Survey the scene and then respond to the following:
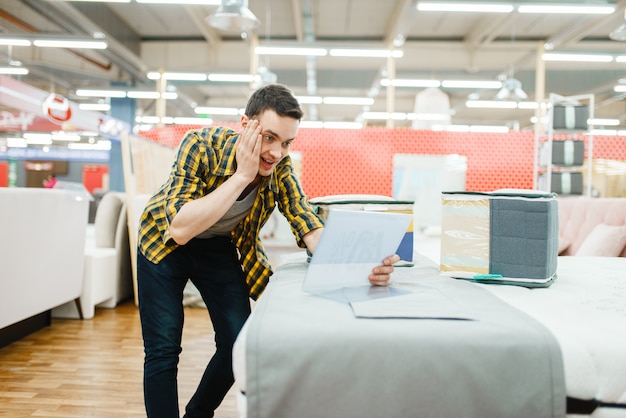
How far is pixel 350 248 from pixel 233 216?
1.61 ft

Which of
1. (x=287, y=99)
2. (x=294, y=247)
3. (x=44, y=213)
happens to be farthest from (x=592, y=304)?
(x=294, y=247)

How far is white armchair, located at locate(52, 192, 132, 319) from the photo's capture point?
3.74 metres

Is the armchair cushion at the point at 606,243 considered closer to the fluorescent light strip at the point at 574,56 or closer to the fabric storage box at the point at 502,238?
the fabric storage box at the point at 502,238

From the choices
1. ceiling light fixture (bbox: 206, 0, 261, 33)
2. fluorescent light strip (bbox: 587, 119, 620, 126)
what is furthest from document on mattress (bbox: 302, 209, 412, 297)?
fluorescent light strip (bbox: 587, 119, 620, 126)

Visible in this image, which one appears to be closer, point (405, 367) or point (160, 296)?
point (405, 367)

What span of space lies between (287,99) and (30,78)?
46.8 ft

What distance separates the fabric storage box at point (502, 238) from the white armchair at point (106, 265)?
3.10m

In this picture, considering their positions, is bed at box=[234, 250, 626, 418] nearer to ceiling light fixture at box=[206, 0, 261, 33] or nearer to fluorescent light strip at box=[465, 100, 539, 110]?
ceiling light fixture at box=[206, 0, 261, 33]

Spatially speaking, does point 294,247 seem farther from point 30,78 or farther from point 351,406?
point 30,78

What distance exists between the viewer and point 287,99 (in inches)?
53.5

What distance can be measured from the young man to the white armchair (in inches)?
96.3

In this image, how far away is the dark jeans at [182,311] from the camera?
1.40 meters

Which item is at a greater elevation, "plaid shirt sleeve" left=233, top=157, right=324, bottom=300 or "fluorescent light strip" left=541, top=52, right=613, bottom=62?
"fluorescent light strip" left=541, top=52, right=613, bottom=62

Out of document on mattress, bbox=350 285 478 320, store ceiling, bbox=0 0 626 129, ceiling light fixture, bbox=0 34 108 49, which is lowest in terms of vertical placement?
document on mattress, bbox=350 285 478 320
